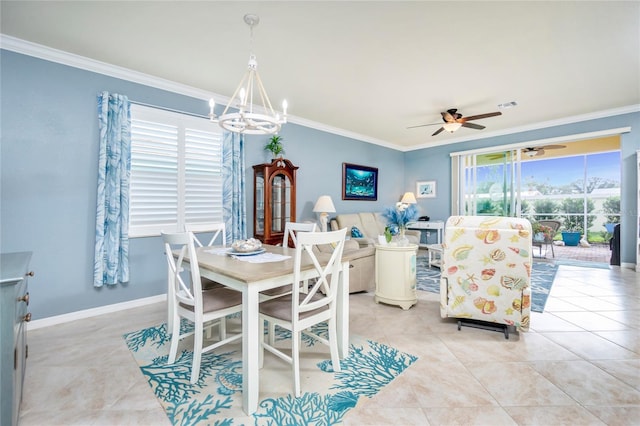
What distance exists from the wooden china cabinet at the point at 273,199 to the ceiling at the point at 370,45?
0.98 m

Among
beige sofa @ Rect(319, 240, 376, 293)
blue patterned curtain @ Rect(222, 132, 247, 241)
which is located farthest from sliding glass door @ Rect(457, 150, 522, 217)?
blue patterned curtain @ Rect(222, 132, 247, 241)

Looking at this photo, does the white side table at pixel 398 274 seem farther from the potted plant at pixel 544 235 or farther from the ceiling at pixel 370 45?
the potted plant at pixel 544 235

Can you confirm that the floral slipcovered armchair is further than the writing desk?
No

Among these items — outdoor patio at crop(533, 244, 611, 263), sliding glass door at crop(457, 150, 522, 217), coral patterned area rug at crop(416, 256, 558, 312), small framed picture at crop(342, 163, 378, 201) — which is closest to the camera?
coral patterned area rug at crop(416, 256, 558, 312)

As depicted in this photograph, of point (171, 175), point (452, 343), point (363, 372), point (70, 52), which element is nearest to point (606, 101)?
point (452, 343)

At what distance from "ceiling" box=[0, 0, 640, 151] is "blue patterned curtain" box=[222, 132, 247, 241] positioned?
1.75 feet

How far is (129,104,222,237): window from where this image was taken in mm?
3154

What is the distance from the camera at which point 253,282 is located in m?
1.52

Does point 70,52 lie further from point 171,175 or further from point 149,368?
point 149,368

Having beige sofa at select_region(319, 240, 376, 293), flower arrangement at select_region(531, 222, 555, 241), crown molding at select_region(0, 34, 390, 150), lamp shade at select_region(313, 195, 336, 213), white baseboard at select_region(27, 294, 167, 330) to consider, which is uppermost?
crown molding at select_region(0, 34, 390, 150)

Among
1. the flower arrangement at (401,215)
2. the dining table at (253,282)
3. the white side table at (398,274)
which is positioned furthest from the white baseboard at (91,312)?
the flower arrangement at (401,215)

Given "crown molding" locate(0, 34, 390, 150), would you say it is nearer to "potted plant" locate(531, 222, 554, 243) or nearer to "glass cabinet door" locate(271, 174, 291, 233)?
"glass cabinet door" locate(271, 174, 291, 233)

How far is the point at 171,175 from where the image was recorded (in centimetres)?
339

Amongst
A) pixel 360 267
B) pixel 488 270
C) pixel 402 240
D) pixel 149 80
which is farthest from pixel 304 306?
pixel 149 80
